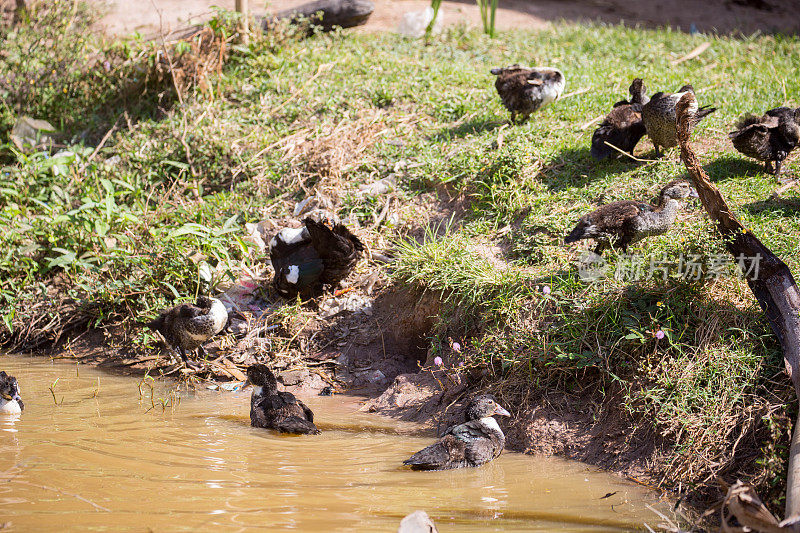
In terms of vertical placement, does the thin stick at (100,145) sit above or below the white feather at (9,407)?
above

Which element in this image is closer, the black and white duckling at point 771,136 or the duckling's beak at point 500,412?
the duckling's beak at point 500,412

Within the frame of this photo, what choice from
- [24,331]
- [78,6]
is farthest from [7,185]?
[78,6]

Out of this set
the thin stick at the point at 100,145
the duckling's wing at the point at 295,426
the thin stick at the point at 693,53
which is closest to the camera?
the duckling's wing at the point at 295,426

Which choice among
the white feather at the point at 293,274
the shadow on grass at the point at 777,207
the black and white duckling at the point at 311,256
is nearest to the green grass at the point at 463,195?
the shadow on grass at the point at 777,207

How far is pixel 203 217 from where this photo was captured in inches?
283

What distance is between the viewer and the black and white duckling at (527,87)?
7.36m

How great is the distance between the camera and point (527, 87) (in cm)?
734

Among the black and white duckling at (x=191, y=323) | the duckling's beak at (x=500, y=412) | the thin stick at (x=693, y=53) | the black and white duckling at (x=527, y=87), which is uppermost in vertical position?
the thin stick at (x=693, y=53)

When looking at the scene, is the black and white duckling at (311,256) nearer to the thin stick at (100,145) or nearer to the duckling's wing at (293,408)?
the duckling's wing at (293,408)

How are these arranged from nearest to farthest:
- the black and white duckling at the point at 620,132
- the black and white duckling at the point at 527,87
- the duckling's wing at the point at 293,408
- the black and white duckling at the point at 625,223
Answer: the duckling's wing at the point at 293,408, the black and white duckling at the point at 625,223, the black and white duckling at the point at 620,132, the black and white duckling at the point at 527,87

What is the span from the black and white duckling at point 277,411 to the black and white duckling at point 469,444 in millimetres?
828

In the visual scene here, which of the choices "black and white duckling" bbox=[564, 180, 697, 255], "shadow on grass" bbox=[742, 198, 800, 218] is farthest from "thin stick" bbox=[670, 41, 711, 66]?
"black and white duckling" bbox=[564, 180, 697, 255]

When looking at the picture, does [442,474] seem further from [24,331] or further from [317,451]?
[24,331]

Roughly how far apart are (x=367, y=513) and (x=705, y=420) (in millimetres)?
1937
